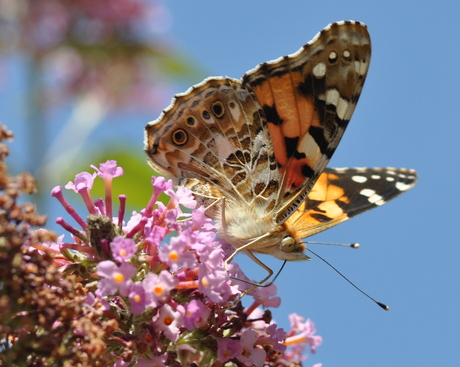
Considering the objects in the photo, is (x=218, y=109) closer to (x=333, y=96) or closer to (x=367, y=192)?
(x=333, y=96)

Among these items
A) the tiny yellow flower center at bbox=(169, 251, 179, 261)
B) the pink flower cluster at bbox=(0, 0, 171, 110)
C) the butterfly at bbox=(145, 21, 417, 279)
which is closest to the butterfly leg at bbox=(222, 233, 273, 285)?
the butterfly at bbox=(145, 21, 417, 279)

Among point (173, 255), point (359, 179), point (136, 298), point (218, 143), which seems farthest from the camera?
point (359, 179)

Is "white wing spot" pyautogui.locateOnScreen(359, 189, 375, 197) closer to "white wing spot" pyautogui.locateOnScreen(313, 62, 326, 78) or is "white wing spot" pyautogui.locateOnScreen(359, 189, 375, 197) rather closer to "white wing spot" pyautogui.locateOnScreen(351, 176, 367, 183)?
"white wing spot" pyautogui.locateOnScreen(351, 176, 367, 183)

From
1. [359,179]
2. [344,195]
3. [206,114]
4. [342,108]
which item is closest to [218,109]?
[206,114]

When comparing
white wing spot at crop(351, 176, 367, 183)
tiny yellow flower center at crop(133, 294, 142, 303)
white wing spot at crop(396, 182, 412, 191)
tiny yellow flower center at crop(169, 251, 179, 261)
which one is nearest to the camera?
tiny yellow flower center at crop(133, 294, 142, 303)

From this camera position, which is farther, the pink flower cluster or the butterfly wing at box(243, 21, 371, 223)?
the pink flower cluster

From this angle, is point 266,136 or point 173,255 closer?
point 173,255
